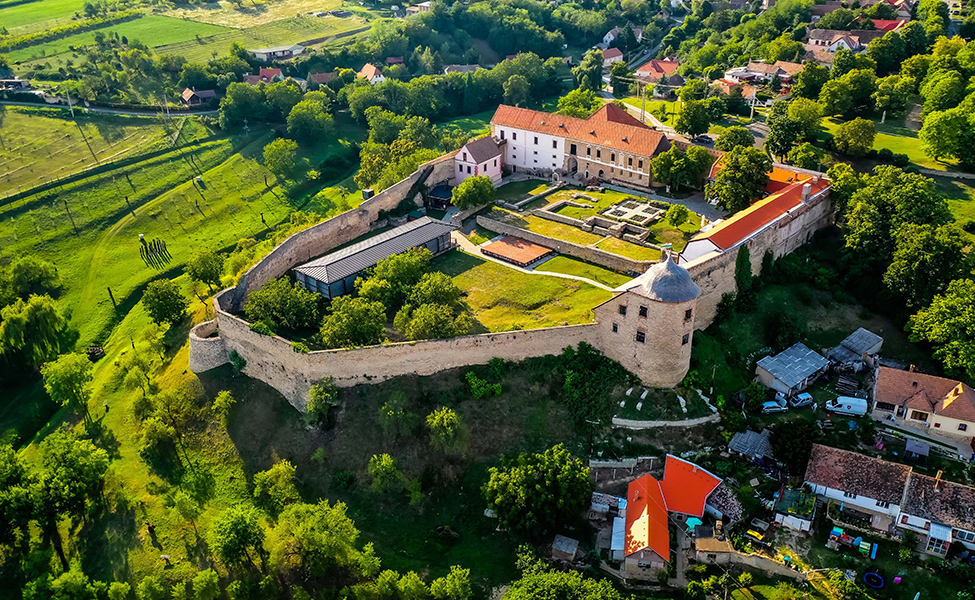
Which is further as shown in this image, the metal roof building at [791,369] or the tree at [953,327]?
the metal roof building at [791,369]

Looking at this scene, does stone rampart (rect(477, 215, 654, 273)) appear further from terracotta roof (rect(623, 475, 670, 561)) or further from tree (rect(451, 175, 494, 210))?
terracotta roof (rect(623, 475, 670, 561))

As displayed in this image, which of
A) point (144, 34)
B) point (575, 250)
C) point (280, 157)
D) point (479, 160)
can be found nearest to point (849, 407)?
point (575, 250)

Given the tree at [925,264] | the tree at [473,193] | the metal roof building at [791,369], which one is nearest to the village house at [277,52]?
the tree at [473,193]

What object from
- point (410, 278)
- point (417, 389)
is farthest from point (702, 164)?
point (417, 389)

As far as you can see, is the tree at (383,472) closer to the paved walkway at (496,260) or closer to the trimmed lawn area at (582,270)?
the paved walkway at (496,260)

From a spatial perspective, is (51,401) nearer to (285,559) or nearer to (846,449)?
(285,559)

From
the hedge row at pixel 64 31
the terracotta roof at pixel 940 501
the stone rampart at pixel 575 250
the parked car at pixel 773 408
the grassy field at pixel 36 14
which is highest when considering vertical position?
the grassy field at pixel 36 14

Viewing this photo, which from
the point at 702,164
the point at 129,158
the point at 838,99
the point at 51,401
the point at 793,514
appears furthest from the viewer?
the point at 129,158
